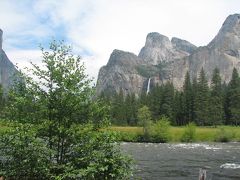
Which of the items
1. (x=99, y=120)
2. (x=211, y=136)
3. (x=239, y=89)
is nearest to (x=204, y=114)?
(x=239, y=89)

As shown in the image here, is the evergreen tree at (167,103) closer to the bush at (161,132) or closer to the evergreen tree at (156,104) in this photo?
the evergreen tree at (156,104)

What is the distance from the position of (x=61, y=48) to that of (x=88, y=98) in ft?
9.23

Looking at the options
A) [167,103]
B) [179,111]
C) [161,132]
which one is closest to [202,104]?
[179,111]

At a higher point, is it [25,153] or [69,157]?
[25,153]

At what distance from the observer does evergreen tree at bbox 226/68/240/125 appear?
126912 mm

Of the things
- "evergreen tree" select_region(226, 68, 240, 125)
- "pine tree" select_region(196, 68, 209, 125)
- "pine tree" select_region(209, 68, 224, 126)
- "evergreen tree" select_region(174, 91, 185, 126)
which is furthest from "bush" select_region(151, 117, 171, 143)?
"evergreen tree" select_region(174, 91, 185, 126)

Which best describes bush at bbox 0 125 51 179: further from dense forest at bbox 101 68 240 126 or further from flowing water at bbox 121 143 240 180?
dense forest at bbox 101 68 240 126

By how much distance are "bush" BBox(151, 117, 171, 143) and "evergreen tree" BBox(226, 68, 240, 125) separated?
1525 inches

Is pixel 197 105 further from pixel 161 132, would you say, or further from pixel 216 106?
pixel 161 132

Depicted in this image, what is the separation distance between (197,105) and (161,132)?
4039 centimetres

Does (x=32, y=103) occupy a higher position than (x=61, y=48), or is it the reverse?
(x=61, y=48)

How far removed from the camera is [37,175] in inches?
732

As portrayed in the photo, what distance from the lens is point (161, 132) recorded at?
311 ft

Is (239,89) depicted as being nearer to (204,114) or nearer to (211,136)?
(204,114)
